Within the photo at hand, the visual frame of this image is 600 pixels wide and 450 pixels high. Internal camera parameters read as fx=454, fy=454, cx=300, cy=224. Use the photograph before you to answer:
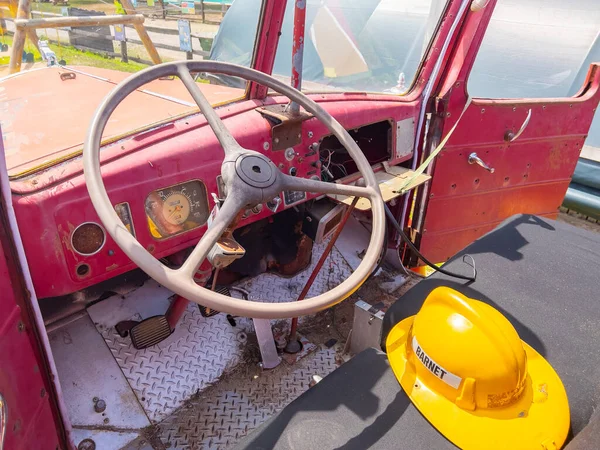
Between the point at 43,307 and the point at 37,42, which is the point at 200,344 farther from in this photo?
the point at 37,42

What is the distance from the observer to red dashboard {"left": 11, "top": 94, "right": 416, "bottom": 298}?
4.39 feet

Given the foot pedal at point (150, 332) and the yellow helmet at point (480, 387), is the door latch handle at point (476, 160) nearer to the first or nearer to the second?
the yellow helmet at point (480, 387)

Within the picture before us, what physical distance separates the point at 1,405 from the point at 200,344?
1.06 meters

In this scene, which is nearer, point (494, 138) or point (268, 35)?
point (268, 35)

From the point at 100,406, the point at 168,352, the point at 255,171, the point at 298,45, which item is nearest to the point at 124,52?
the point at 298,45

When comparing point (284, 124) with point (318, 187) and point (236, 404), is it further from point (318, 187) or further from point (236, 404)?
point (236, 404)

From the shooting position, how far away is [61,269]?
1402 mm

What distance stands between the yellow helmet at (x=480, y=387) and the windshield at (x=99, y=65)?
3.93ft

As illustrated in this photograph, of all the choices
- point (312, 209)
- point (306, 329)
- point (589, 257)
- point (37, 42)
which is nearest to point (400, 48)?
point (312, 209)

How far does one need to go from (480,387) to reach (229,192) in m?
0.85

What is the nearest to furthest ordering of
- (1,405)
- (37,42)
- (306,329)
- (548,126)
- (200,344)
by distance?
(1,405), (37,42), (200,344), (306,329), (548,126)

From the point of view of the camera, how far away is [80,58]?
2.08 meters

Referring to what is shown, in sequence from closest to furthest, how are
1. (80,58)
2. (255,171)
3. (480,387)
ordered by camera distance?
1. (480,387)
2. (255,171)
3. (80,58)

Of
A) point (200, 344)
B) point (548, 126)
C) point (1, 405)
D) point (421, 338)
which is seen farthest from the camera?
point (548, 126)
